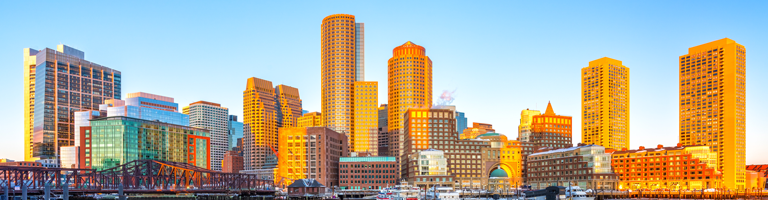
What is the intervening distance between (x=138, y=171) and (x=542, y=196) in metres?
112

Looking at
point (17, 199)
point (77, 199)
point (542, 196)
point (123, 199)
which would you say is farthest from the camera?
point (77, 199)

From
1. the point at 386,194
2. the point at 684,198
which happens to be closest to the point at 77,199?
the point at 386,194

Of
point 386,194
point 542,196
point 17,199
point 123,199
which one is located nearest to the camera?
point 123,199

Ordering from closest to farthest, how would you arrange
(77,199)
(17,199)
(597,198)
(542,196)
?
(17,199), (542,196), (77,199), (597,198)

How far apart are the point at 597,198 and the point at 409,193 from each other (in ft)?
190

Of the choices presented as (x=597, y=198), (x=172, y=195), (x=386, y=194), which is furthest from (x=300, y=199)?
(x=597, y=198)

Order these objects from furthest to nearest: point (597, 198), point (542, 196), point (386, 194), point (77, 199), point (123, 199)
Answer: point (597, 198), point (386, 194), point (77, 199), point (542, 196), point (123, 199)

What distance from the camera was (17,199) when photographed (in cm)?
12650

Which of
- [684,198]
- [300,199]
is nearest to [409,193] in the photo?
[300,199]

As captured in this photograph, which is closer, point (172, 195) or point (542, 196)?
point (542, 196)

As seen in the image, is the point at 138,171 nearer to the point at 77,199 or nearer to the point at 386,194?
the point at 77,199

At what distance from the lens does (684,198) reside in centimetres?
19900

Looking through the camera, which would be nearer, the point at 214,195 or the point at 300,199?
the point at 300,199

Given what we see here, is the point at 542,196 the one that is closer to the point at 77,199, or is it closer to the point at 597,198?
the point at 597,198
